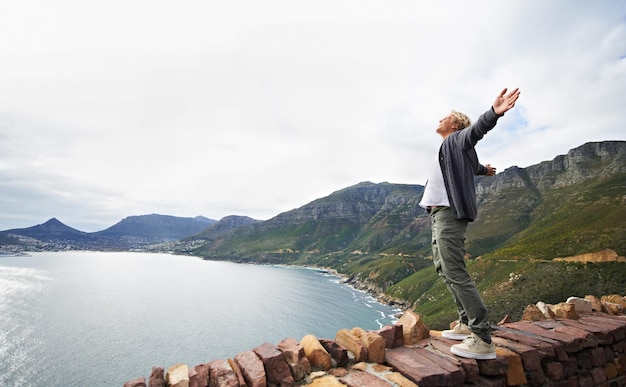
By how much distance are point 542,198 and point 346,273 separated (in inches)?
4471

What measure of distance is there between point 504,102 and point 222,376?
5.04m

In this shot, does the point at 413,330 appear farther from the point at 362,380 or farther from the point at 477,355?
the point at 362,380

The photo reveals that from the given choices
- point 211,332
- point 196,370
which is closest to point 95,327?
point 211,332

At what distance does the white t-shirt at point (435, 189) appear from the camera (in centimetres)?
504

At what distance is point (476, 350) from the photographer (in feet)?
14.9

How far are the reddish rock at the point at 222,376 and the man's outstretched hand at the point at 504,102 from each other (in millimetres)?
4765

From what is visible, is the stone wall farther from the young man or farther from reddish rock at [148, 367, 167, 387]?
the young man

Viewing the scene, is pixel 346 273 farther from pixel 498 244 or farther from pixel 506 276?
pixel 506 276

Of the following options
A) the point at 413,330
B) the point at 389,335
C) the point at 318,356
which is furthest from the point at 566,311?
the point at 318,356

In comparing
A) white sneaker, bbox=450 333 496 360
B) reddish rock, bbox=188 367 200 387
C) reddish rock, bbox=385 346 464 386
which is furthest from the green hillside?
reddish rock, bbox=188 367 200 387

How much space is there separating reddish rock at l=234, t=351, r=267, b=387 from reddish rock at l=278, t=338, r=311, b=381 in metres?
0.38

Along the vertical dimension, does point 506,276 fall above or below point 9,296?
above

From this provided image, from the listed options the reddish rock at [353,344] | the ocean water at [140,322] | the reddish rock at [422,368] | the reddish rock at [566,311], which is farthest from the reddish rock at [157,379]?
the ocean water at [140,322]

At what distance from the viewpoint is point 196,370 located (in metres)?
4.17
